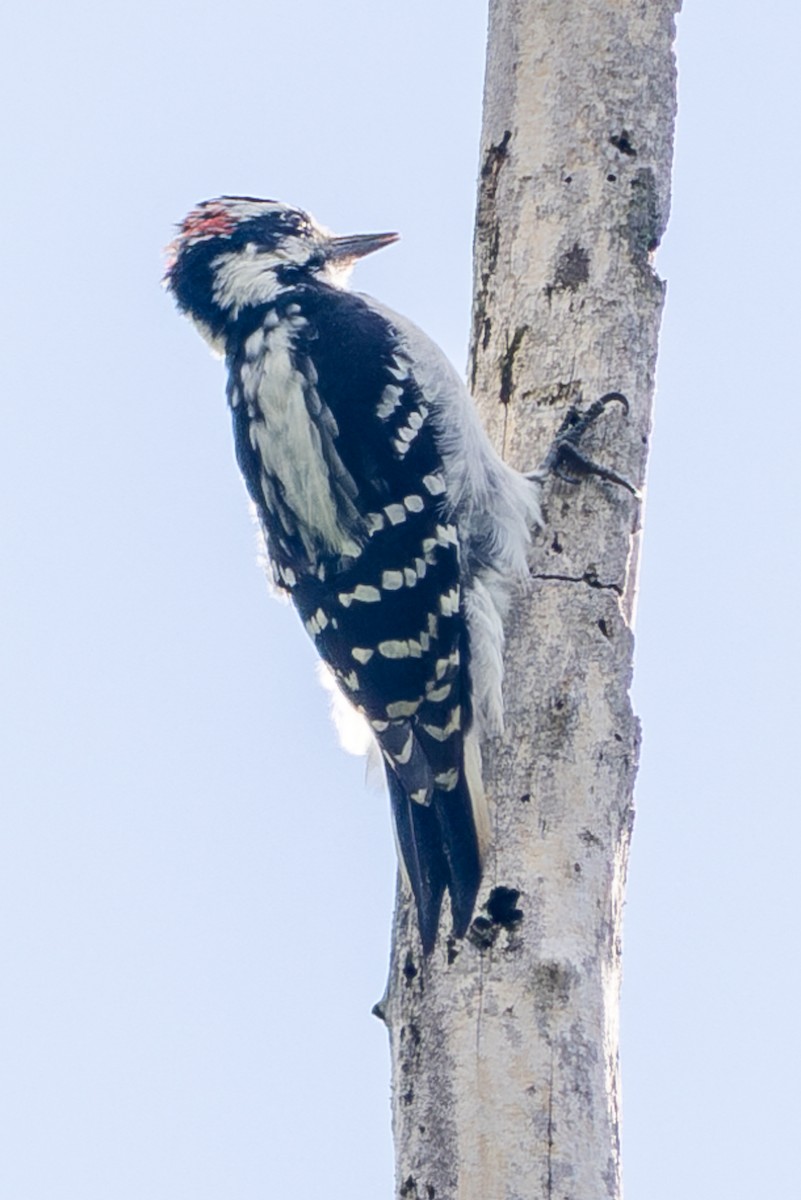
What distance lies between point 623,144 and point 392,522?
3.21ft

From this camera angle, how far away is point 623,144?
12.4ft

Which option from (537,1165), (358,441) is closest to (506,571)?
(358,441)

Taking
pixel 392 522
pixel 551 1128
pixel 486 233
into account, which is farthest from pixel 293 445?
pixel 551 1128

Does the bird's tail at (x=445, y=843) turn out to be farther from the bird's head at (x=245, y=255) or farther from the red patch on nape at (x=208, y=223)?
the red patch on nape at (x=208, y=223)

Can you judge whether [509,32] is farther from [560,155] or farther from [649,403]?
[649,403]

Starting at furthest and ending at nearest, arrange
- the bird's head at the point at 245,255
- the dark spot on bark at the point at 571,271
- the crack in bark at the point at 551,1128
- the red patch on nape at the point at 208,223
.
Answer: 1. the red patch on nape at the point at 208,223
2. the bird's head at the point at 245,255
3. the dark spot on bark at the point at 571,271
4. the crack in bark at the point at 551,1128

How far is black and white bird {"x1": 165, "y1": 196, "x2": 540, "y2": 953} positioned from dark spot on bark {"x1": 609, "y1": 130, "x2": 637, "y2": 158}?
0.62m

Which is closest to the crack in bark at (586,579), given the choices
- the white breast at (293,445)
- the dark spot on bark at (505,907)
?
the white breast at (293,445)

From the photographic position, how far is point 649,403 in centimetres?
367

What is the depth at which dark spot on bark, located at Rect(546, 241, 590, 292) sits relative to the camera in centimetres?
366

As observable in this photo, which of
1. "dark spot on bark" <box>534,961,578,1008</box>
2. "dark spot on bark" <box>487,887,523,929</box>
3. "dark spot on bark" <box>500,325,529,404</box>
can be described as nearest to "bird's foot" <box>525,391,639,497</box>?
"dark spot on bark" <box>500,325,529,404</box>

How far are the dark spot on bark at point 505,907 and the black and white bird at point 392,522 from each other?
8.1 inches

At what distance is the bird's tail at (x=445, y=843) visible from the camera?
9.74 ft

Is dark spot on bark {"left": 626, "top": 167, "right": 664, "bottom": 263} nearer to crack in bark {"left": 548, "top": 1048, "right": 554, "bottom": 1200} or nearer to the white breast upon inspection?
the white breast
